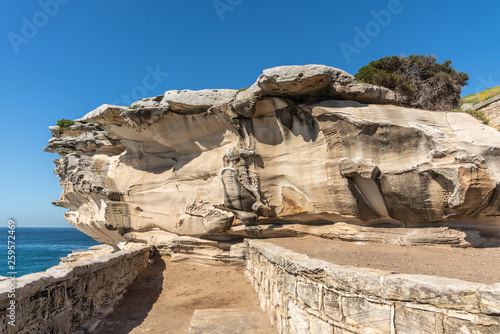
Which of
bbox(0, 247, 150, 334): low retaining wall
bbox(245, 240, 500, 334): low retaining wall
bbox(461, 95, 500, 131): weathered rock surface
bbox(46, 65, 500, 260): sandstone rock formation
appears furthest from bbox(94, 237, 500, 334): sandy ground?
bbox(461, 95, 500, 131): weathered rock surface

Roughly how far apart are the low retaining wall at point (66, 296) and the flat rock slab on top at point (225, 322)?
1661mm

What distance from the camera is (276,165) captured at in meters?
8.57

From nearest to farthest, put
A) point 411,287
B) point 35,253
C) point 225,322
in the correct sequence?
point 411,287 → point 225,322 → point 35,253

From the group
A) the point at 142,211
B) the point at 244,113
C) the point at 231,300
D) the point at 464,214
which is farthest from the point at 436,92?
the point at 142,211

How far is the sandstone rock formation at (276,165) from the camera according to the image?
627cm

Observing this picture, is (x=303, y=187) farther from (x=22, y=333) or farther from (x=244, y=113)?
(x=22, y=333)

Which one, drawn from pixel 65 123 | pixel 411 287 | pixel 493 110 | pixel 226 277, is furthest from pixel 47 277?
pixel 493 110

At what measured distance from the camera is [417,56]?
33.8 ft

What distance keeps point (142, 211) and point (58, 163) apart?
4671mm

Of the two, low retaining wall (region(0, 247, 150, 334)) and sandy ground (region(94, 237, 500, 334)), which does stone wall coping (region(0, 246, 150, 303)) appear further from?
sandy ground (region(94, 237, 500, 334))

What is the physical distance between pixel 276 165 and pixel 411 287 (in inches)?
242

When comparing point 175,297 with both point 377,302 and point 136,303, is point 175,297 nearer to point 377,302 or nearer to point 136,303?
point 136,303

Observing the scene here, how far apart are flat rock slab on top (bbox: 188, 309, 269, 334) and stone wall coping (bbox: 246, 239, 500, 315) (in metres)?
1.84

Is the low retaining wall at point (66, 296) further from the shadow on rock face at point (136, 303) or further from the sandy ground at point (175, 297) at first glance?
the sandy ground at point (175, 297)
